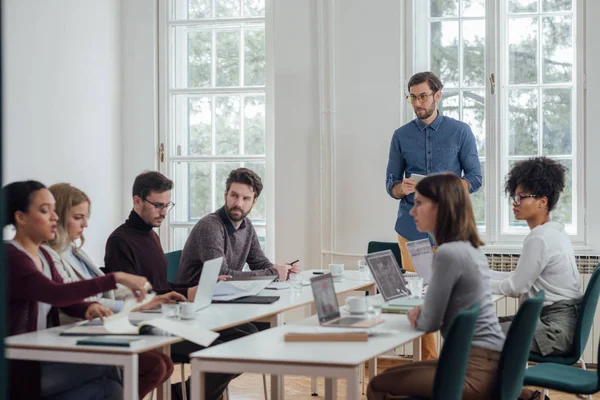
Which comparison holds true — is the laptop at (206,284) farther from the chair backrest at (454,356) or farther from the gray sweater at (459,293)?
the chair backrest at (454,356)

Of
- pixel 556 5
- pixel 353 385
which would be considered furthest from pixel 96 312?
pixel 556 5

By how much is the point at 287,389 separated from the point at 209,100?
2542mm

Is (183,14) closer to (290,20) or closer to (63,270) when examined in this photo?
(290,20)

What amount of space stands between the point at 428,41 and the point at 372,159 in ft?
3.30

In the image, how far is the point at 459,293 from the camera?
287 cm

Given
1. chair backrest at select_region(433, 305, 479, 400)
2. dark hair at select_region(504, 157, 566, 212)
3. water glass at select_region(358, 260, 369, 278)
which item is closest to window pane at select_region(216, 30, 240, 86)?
water glass at select_region(358, 260, 369, 278)

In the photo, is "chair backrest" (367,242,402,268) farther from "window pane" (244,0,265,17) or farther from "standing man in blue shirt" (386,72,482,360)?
"window pane" (244,0,265,17)

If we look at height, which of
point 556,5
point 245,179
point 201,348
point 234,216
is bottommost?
point 201,348

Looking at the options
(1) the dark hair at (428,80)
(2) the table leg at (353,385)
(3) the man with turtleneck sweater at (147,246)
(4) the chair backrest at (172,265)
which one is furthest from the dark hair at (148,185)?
(2) the table leg at (353,385)

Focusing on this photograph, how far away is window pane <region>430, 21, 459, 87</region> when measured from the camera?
5.96 meters

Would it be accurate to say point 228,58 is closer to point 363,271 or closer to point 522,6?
point 522,6

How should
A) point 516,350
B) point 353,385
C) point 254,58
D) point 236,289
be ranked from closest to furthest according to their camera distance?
point 353,385 → point 516,350 → point 236,289 → point 254,58

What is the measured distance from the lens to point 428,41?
6.01 m

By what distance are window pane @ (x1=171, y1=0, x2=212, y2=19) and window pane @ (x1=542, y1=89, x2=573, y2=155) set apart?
279 centimetres
